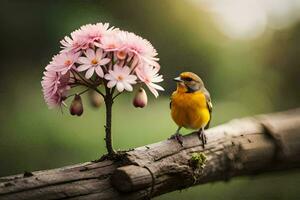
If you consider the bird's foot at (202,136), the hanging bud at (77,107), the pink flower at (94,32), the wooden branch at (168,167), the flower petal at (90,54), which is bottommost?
the wooden branch at (168,167)

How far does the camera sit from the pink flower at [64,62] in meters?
1.22

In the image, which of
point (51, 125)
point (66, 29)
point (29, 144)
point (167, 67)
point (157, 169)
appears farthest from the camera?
point (167, 67)

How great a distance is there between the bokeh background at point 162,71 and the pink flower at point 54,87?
3.82ft

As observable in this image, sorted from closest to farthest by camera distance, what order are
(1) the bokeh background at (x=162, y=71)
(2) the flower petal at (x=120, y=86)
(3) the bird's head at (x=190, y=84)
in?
(2) the flower petal at (x=120, y=86) < (3) the bird's head at (x=190, y=84) < (1) the bokeh background at (x=162, y=71)

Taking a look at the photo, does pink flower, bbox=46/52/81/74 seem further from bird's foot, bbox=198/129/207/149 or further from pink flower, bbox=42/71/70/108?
bird's foot, bbox=198/129/207/149

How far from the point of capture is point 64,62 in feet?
4.05

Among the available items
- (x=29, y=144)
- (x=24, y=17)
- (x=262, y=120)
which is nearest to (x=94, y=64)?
(x=262, y=120)

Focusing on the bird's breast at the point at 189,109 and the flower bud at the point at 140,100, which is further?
the bird's breast at the point at 189,109

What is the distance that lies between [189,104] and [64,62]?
441mm

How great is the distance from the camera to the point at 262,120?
2.12 metres

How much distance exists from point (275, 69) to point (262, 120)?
7.74 ft

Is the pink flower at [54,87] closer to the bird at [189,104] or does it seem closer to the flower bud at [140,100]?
the flower bud at [140,100]

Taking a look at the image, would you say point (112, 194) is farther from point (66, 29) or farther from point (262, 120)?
point (66, 29)

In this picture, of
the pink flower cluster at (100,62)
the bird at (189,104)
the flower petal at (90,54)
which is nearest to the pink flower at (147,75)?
the pink flower cluster at (100,62)
